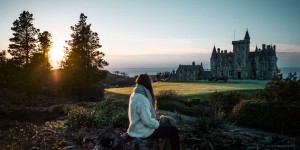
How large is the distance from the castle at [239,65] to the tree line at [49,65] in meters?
54.1

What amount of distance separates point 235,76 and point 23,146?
8215cm

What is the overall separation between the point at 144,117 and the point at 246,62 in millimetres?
82317

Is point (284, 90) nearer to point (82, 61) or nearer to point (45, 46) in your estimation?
point (82, 61)

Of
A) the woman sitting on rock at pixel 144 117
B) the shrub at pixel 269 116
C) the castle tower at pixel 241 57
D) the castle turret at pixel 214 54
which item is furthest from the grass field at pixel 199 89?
the castle turret at pixel 214 54

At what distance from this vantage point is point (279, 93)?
22922mm

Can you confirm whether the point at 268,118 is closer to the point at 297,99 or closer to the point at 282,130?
the point at 282,130

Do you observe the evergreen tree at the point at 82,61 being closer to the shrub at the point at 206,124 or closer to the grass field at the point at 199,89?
the grass field at the point at 199,89

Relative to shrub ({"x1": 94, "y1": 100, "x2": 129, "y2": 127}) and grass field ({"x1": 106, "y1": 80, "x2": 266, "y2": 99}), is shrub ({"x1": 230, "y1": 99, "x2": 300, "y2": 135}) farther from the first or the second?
grass field ({"x1": 106, "y1": 80, "x2": 266, "y2": 99})

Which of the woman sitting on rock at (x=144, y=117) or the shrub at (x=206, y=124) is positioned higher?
the woman sitting on rock at (x=144, y=117)

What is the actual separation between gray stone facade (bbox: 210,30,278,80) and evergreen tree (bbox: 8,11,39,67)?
6503 centimetres

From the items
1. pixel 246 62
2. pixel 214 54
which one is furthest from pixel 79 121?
pixel 214 54

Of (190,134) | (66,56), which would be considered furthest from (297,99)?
(66,56)

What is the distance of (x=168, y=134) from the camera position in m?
7.35

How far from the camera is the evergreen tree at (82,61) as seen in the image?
3584 cm
